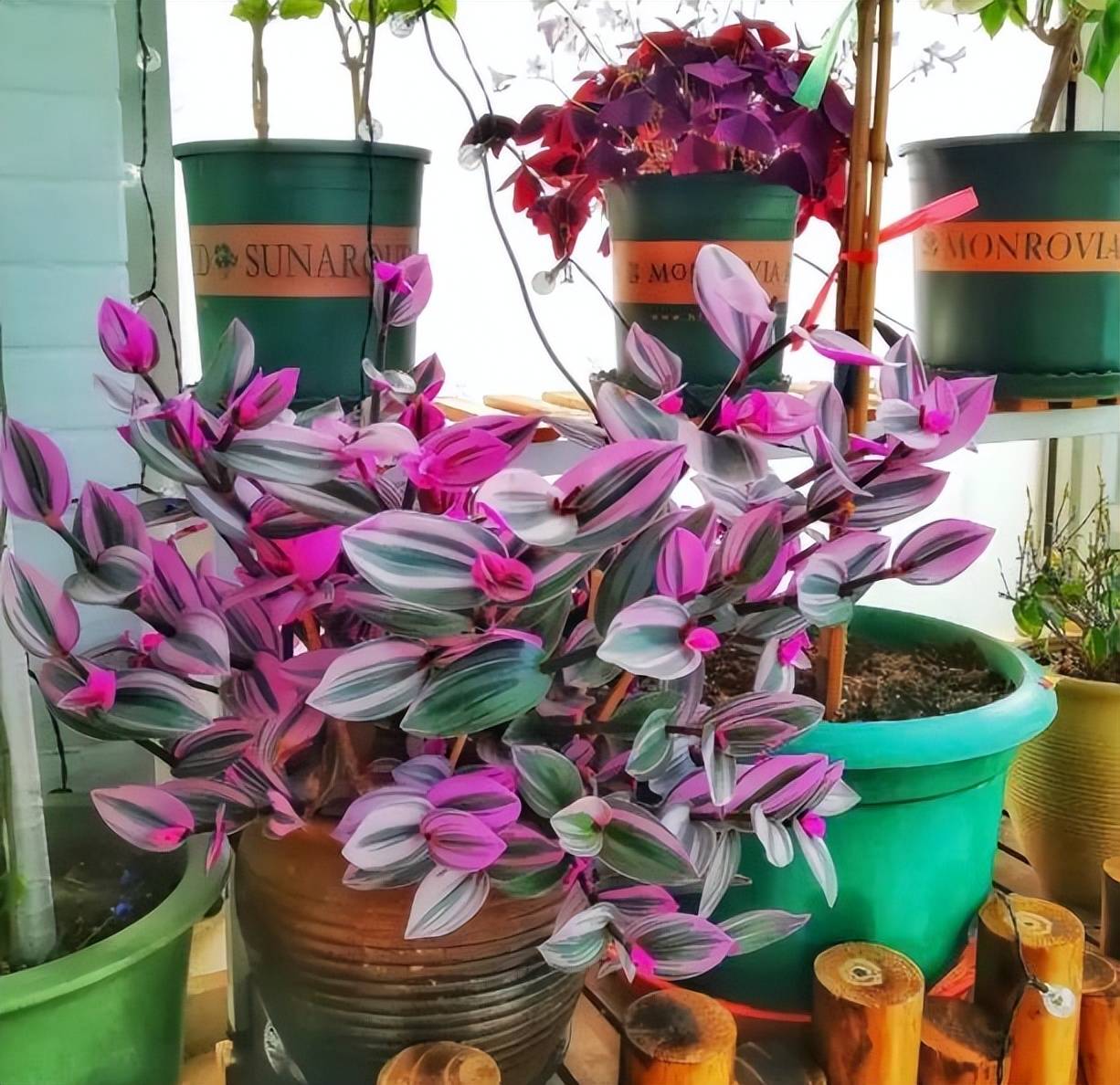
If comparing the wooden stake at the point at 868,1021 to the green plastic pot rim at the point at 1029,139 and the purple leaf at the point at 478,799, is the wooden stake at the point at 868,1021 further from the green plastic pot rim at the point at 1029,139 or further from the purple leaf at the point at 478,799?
the green plastic pot rim at the point at 1029,139

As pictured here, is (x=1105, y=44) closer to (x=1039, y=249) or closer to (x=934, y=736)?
(x=1039, y=249)

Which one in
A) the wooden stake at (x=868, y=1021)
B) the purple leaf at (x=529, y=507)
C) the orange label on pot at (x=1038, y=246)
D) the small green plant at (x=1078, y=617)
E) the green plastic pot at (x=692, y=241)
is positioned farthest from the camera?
the small green plant at (x=1078, y=617)

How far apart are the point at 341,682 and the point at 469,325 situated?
63cm

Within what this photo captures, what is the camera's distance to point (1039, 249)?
2.79ft

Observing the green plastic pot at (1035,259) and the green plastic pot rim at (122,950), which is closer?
the green plastic pot rim at (122,950)

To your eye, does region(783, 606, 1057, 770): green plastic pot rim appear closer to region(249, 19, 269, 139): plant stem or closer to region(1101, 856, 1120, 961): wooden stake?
region(1101, 856, 1120, 961): wooden stake

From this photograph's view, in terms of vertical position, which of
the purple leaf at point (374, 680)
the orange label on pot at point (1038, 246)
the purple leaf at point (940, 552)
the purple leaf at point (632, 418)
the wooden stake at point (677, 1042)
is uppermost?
the orange label on pot at point (1038, 246)

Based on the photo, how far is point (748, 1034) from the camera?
728 millimetres

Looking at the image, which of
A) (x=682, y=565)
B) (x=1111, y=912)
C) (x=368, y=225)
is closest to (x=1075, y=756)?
(x=1111, y=912)

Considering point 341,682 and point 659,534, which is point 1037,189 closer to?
point 659,534

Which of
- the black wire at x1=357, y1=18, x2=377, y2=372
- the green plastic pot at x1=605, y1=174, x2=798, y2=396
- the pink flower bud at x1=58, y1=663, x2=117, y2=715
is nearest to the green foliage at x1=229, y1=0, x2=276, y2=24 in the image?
the black wire at x1=357, y1=18, x2=377, y2=372

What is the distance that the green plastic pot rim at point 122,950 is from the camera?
53 cm

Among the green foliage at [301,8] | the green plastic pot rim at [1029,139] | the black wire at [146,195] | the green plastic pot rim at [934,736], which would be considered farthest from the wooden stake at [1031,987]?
the green foliage at [301,8]

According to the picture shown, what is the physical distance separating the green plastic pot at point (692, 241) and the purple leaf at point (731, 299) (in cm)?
26
